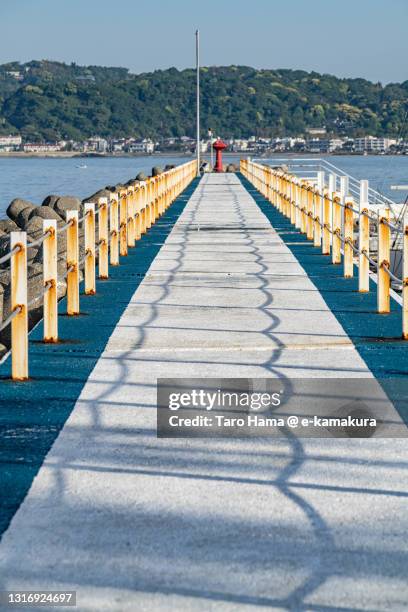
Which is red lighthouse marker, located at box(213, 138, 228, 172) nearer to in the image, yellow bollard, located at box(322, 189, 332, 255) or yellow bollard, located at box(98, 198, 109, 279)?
yellow bollard, located at box(322, 189, 332, 255)

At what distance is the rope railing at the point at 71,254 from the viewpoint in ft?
28.6

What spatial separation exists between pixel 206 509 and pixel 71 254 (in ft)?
21.6

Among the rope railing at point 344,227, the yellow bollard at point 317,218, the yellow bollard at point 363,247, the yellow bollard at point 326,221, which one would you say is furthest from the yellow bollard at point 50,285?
the yellow bollard at point 317,218

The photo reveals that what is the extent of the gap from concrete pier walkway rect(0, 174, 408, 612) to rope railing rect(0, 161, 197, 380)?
0.68 m

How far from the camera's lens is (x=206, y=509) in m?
5.58

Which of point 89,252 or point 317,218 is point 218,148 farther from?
point 89,252

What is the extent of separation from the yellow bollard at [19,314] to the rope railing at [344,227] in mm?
3189

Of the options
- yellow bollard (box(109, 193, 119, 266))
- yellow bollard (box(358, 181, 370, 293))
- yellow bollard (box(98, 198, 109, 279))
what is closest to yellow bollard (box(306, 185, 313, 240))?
yellow bollard (box(109, 193, 119, 266))

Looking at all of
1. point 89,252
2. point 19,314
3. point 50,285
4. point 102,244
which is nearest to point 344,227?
point 102,244

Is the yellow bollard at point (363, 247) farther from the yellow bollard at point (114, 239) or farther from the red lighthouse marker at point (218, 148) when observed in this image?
the red lighthouse marker at point (218, 148)

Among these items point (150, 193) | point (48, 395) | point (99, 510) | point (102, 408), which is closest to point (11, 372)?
point (48, 395)

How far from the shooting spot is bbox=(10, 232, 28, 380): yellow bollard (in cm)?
866

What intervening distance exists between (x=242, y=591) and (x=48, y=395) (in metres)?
3.81

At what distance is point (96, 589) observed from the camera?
4.60 m
